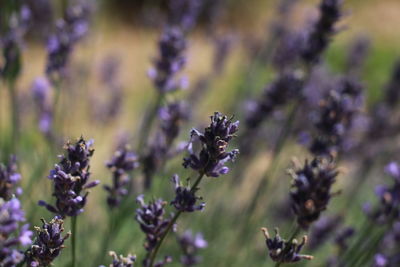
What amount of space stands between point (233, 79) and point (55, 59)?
6.49m

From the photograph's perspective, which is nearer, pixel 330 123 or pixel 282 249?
pixel 282 249

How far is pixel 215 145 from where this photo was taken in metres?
1.53

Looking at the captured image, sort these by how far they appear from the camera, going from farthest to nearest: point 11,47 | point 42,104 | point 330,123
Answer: point 42,104, point 11,47, point 330,123

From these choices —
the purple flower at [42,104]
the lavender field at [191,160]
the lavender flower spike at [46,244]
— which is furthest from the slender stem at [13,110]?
the lavender flower spike at [46,244]

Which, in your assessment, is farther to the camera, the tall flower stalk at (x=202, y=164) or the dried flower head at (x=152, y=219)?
the dried flower head at (x=152, y=219)

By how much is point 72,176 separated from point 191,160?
14.1 inches

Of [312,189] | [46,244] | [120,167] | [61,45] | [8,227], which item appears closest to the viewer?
[8,227]

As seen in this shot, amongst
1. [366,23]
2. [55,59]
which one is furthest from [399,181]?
[366,23]

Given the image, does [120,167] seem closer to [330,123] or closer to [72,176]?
[72,176]

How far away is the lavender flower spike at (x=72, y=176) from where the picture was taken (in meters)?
1.54

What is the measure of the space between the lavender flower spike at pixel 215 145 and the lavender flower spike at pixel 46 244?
0.42m

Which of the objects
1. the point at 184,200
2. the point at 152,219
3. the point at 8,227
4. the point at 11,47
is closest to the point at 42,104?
the point at 11,47

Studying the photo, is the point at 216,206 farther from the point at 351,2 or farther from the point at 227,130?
the point at 351,2

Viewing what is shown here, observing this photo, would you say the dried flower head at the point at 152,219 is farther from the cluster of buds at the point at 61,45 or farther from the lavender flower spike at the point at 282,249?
the cluster of buds at the point at 61,45
